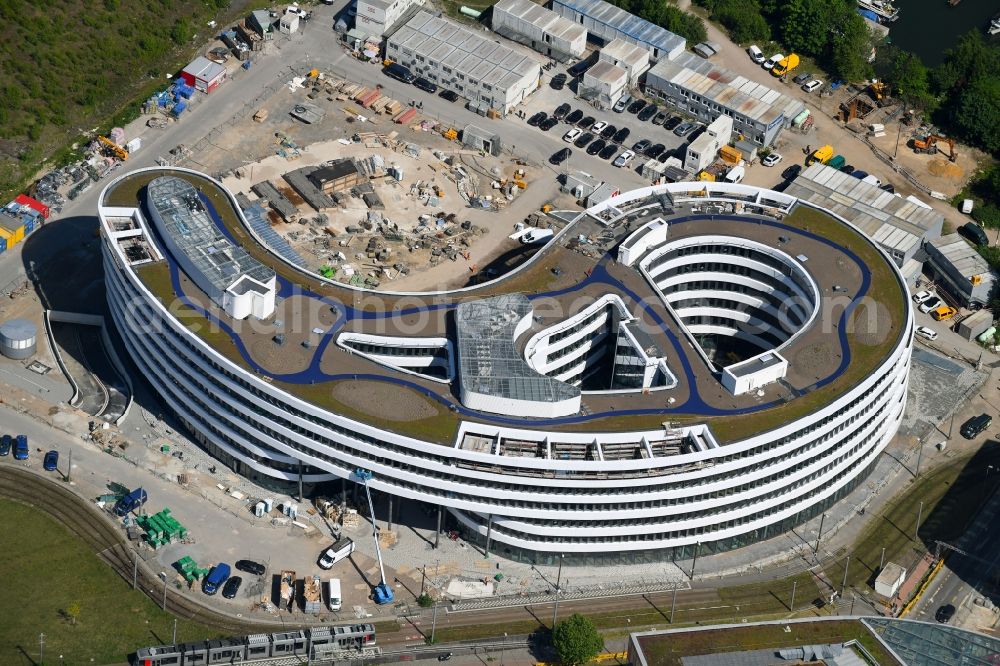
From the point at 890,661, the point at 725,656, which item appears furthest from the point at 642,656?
the point at 890,661

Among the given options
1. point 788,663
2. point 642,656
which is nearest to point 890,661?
point 788,663

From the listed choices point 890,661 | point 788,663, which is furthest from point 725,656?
point 890,661

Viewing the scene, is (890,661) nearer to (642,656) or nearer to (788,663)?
(788,663)

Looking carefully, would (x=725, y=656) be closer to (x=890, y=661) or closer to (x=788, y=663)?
(x=788, y=663)

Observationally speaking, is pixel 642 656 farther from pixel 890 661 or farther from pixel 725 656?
pixel 890 661
